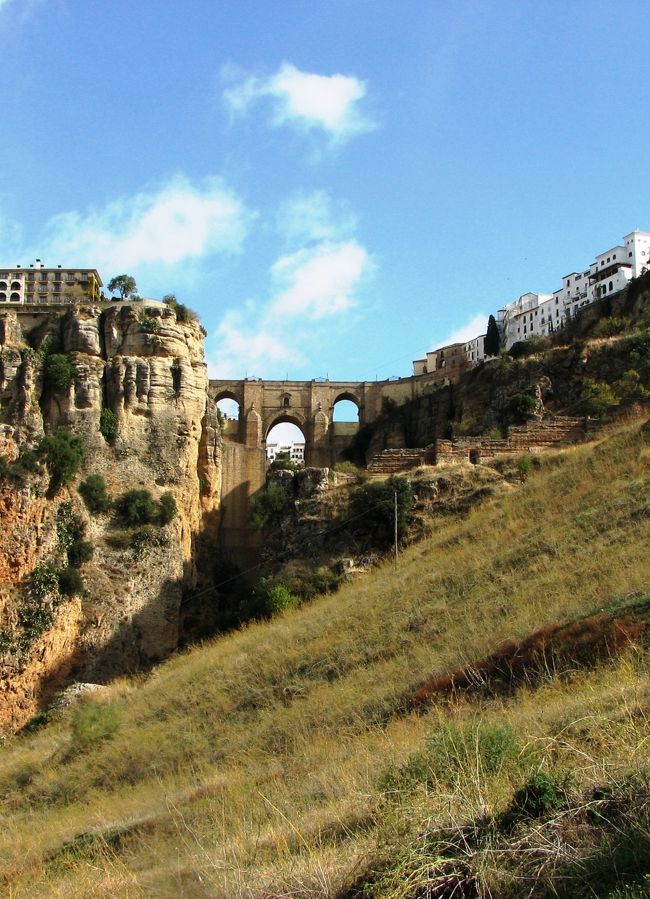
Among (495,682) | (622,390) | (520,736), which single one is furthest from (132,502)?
(520,736)

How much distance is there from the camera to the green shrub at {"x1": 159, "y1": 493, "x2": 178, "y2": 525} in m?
30.8

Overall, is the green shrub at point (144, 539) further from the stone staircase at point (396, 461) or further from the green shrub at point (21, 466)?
the stone staircase at point (396, 461)

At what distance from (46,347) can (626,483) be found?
2333 centimetres

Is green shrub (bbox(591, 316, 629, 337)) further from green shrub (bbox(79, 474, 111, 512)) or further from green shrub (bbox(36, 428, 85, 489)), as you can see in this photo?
green shrub (bbox(36, 428, 85, 489))

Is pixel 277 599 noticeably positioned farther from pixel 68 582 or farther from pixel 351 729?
pixel 351 729

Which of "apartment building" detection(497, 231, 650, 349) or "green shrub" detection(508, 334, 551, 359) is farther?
"apartment building" detection(497, 231, 650, 349)

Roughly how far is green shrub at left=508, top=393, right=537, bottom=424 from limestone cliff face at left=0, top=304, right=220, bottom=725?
37.8ft

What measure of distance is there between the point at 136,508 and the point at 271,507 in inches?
201

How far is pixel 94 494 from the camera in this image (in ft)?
98.1

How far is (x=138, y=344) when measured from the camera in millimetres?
33969

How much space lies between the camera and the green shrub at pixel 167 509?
30.8 meters

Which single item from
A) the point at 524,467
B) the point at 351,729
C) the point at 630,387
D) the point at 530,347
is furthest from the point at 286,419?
the point at 351,729

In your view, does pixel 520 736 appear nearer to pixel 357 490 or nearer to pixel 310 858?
pixel 310 858

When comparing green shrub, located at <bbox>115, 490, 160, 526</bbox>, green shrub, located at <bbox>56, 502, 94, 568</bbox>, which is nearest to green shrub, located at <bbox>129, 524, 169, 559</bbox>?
green shrub, located at <bbox>115, 490, 160, 526</bbox>
